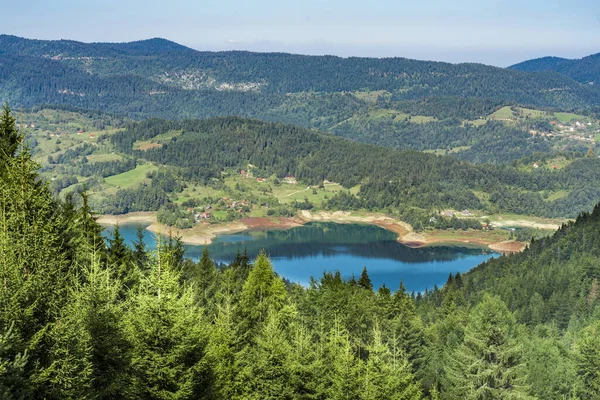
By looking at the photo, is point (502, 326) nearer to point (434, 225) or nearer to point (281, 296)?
point (281, 296)

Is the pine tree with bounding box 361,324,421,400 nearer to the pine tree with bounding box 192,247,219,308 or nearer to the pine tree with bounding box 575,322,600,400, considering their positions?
the pine tree with bounding box 575,322,600,400

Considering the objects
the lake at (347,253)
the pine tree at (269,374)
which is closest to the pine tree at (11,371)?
the pine tree at (269,374)

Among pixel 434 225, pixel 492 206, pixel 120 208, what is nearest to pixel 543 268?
pixel 434 225

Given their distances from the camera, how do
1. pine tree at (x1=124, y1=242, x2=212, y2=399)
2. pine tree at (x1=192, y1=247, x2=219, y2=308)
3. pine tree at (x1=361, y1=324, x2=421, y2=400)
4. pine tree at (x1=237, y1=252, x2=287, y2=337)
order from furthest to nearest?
pine tree at (x1=192, y1=247, x2=219, y2=308), pine tree at (x1=237, y1=252, x2=287, y2=337), pine tree at (x1=361, y1=324, x2=421, y2=400), pine tree at (x1=124, y1=242, x2=212, y2=399)

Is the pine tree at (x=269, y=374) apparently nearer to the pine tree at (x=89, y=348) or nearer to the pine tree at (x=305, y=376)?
the pine tree at (x=305, y=376)

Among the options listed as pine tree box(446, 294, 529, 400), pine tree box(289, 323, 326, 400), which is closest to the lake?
pine tree box(446, 294, 529, 400)

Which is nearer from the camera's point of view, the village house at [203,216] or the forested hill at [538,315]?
the forested hill at [538,315]

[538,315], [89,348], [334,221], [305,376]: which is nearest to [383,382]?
[305,376]
